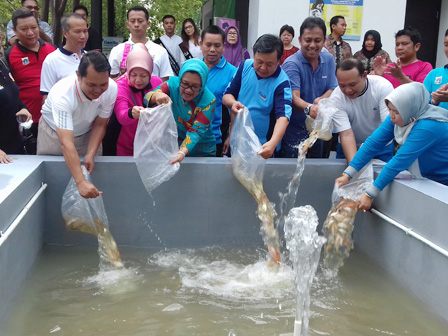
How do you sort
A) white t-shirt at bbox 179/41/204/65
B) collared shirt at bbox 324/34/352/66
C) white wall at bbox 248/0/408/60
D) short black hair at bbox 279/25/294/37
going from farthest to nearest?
white wall at bbox 248/0/408/60, white t-shirt at bbox 179/41/204/65, short black hair at bbox 279/25/294/37, collared shirt at bbox 324/34/352/66

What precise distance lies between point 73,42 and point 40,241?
73.1 inches

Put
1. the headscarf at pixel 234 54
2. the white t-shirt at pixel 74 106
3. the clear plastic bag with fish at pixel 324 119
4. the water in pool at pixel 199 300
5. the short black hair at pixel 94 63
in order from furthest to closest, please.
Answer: the headscarf at pixel 234 54, the clear plastic bag with fish at pixel 324 119, the white t-shirt at pixel 74 106, the short black hair at pixel 94 63, the water in pool at pixel 199 300

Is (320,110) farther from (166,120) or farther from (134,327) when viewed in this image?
(134,327)

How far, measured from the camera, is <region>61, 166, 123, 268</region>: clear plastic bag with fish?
154 inches

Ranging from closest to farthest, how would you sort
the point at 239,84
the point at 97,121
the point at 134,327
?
1. the point at 134,327
2. the point at 97,121
3. the point at 239,84

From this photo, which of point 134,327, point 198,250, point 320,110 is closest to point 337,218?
point 320,110

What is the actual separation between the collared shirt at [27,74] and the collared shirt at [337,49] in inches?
144

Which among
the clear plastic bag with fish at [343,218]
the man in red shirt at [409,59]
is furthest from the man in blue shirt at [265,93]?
the man in red shirt at [409,59]

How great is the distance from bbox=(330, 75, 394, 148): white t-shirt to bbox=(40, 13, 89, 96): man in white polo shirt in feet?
7.82

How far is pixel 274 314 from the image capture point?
3252mm

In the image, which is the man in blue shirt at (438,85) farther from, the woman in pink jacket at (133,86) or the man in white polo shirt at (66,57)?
the man in white polo shirt at (66,57)

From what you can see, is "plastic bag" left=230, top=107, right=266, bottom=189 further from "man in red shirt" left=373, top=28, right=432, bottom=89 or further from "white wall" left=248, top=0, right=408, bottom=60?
"white wall" left=248, top=0, right=408, bottom=60

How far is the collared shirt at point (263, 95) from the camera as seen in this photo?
4.29m

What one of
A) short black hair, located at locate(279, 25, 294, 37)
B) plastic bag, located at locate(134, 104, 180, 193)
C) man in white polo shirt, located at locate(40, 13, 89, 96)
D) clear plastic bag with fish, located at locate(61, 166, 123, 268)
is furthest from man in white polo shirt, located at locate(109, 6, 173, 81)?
short black hair, located at locate(279, 25, 294, 37)
